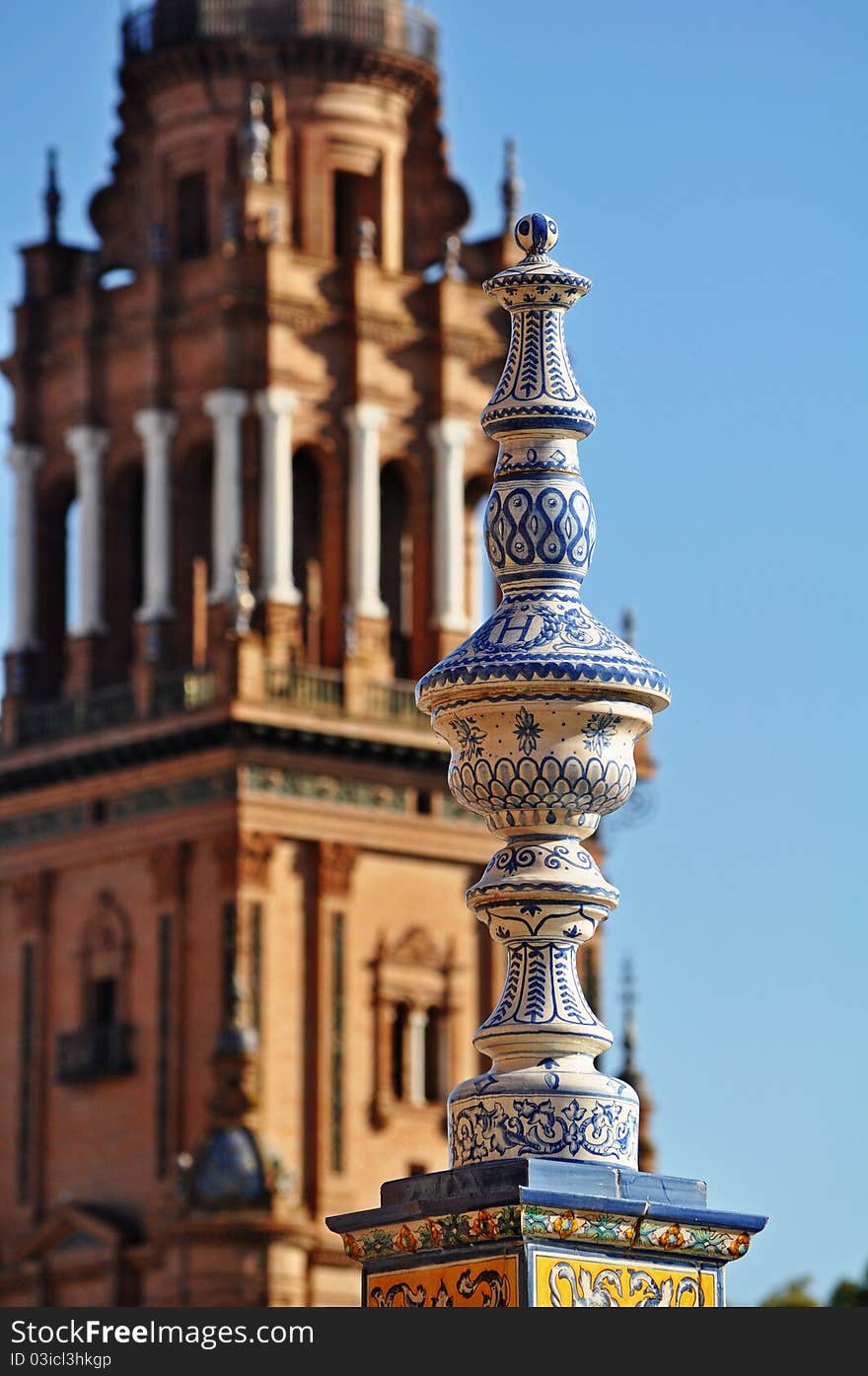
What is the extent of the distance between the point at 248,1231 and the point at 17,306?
18113mm

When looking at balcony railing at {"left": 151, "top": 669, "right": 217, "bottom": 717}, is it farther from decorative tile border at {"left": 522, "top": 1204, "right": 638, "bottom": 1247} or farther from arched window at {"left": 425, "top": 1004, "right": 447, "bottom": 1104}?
decorative tile border at {"left": 522, "top": 1204, "right": 638, "bottom": 1247}

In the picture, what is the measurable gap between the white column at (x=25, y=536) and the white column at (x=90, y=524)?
83 centimetres

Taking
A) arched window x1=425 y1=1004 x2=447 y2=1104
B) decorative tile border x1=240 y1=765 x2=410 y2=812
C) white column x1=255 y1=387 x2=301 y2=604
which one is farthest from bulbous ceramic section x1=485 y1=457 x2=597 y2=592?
arched window x1=425 y1=1004 x2=447 y2=1104

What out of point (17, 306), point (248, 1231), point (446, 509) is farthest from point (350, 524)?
point (248, 1231)

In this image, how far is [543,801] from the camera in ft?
51.1

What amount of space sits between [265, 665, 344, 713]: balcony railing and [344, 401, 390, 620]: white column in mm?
1983

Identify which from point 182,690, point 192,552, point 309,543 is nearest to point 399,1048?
point 182,690

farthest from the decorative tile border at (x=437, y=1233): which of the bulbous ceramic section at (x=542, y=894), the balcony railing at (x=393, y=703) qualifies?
the balcony railing at (x=393, y=703)

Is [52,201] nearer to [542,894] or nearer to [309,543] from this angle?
[309,543]

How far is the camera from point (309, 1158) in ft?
227

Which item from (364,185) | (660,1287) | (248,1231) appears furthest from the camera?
(364,185)

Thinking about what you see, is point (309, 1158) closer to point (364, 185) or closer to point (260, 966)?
point (260, 966)

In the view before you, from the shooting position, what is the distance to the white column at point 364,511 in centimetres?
7288

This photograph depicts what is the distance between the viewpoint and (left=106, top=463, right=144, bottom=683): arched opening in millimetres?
74188
